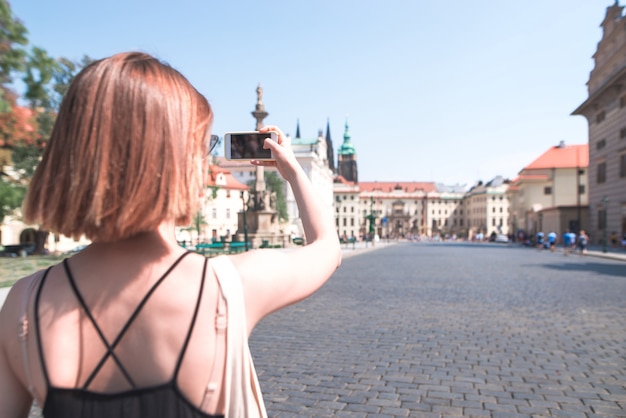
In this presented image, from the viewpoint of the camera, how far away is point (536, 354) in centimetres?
659

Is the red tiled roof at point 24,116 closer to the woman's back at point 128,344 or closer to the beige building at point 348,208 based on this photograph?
the woman's back at point 128,344

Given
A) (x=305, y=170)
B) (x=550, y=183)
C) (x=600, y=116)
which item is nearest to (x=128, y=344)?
(x=600, y=116)

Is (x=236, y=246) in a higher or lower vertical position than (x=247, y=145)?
lower

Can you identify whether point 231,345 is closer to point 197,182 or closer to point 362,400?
point 197,182

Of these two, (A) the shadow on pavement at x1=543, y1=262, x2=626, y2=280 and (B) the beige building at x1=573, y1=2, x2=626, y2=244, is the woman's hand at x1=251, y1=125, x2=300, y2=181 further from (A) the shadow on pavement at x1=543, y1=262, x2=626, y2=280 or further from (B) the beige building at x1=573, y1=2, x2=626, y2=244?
(B) the beige building at x1=573, y1=2, x2=626, y2=244

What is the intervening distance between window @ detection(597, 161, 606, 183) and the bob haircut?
171ft

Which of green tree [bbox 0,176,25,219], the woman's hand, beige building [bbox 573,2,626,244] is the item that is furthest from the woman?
beige building [bbox 573,2,626,244]

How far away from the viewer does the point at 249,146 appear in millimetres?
1715

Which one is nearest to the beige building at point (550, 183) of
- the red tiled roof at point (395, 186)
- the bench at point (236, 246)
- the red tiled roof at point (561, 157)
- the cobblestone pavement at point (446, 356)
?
the red tiled roof at point (561, 157)

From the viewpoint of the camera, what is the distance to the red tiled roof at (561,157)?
7000cm

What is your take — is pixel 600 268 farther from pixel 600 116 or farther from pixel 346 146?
pixel 346 146

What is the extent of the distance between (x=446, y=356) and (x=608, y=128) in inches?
1821

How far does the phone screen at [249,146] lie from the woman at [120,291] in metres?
0.47

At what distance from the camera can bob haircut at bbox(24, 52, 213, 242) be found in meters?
1.13
